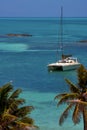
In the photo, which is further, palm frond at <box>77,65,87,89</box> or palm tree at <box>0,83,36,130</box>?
palm frond at <box>77,65,87,89</box>

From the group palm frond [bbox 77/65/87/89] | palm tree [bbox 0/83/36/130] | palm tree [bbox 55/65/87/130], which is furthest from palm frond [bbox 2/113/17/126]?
palm frond [bbox 77/65/87/89]

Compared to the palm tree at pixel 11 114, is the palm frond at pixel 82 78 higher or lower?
higher

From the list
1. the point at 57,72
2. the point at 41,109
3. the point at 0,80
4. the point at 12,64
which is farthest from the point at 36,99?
the point at 12,64

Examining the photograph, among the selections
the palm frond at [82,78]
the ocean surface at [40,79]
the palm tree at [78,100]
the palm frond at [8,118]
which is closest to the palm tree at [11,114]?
the palm frond at [8,118]

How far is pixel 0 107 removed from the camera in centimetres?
2912

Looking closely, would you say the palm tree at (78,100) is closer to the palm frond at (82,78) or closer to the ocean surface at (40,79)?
the palm frond at (82,78)

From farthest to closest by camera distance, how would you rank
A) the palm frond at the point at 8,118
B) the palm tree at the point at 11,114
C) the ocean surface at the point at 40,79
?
the ocean surface at the point at 40,79 < the palm tree at the point at 11,114 < the palm frond at the point at 8,118

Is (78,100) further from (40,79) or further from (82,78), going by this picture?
(40,79)

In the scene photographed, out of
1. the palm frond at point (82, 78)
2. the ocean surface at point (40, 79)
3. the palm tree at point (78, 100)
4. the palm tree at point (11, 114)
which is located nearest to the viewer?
the palm tree at point (11, 114)

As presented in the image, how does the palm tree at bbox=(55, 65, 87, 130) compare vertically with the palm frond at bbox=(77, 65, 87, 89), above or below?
below

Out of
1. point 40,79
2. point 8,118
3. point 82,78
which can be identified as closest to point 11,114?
point 8,118

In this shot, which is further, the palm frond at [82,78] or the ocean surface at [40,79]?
the ocean surface at [40,79]

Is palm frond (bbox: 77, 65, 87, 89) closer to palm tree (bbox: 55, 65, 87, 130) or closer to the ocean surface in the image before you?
palm tree (bbox: 55, 65, 87, 130)

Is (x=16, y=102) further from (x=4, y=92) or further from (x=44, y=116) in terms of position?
(x=44, y=116)
